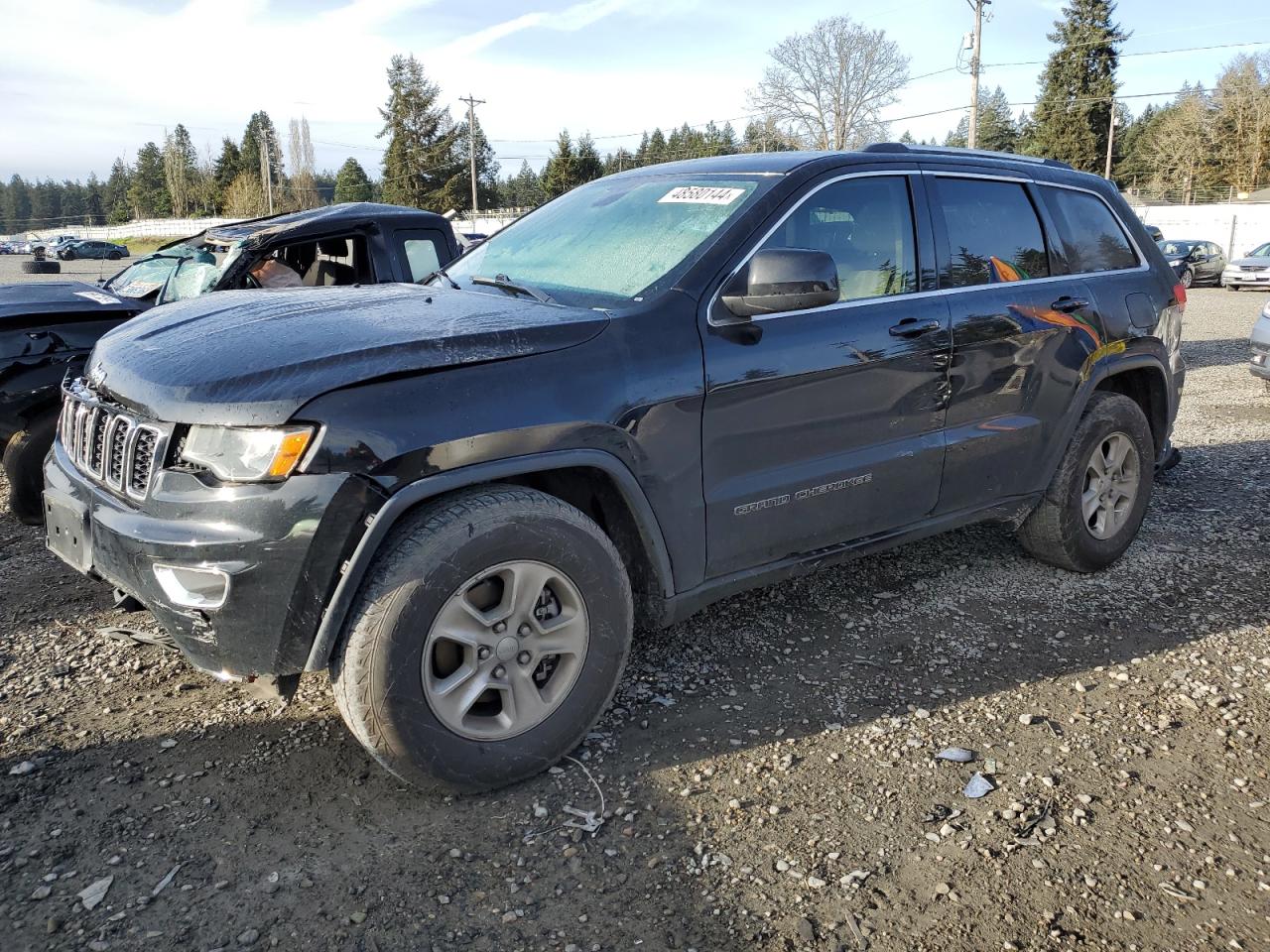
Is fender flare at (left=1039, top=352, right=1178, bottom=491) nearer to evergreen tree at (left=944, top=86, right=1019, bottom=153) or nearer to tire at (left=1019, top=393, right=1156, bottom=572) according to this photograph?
tire at (left=1019, top=393, right=1156, bottom=572)

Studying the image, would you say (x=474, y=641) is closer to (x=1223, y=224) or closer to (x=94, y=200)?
(x=1223, y=224)

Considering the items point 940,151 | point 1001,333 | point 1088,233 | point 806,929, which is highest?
point 940,151

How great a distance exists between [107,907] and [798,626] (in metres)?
2.66

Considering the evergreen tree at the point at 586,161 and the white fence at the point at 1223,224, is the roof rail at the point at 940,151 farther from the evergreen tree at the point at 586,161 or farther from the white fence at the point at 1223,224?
the evergreen tree at the point at 586,161

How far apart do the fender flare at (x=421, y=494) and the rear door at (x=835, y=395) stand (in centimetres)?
37

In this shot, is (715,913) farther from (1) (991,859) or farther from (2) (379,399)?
(2) (379,399)

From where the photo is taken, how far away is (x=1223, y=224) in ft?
124

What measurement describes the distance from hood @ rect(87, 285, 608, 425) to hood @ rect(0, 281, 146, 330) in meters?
2.39

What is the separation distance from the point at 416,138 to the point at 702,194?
73686mm

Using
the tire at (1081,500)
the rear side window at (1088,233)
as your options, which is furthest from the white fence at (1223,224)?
the tire at (1081,500)

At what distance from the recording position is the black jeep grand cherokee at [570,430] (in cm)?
250

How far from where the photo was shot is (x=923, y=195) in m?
3.83

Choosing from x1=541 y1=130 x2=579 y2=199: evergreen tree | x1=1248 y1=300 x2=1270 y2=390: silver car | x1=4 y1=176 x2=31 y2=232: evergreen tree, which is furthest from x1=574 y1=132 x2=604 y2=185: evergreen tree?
x1=4 y1=176 x2=31 y2=232: evergreen tree

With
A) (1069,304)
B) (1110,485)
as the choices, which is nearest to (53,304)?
(1069,304)
